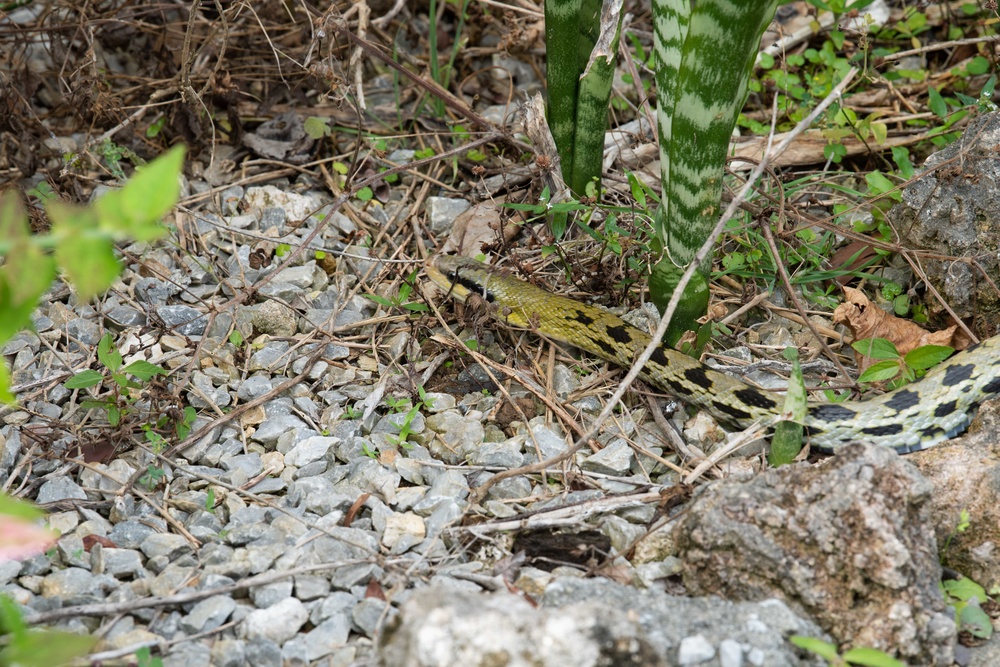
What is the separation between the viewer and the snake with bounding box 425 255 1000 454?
3.06 m

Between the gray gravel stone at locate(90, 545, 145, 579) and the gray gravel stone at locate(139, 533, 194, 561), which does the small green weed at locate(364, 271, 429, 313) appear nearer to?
the gray gravel stone at locate(139, 533, 194, 561)

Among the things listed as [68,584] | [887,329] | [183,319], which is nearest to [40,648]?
[68,584]

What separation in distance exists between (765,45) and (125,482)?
395cm

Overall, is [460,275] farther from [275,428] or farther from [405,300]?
[275,428]

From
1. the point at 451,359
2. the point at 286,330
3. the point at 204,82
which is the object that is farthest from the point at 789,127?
the point at 204,82

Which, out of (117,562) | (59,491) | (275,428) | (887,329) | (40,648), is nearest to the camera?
(40,648)

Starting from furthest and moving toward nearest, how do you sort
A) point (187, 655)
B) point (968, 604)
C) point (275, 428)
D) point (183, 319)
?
point (183, 319)
point (275, 428)
point (968, 604)
point (187, 655)

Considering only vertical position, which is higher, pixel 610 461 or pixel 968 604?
pixel 610 461

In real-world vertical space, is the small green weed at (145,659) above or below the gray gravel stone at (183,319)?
below

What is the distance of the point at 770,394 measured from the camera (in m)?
3.24

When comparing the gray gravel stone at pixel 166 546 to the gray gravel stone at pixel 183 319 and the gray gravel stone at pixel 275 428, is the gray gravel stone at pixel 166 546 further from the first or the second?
the gray gravel stone at pixel 183 319

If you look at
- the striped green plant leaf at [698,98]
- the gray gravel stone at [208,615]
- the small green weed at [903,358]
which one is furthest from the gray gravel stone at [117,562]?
the small green weed at [903,358]

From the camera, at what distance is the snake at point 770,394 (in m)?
3.06

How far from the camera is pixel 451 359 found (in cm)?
357
